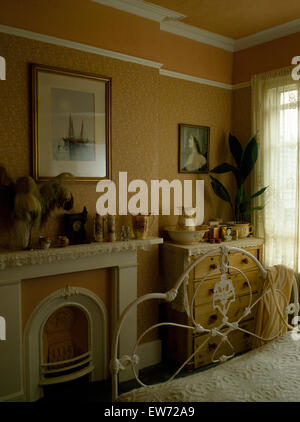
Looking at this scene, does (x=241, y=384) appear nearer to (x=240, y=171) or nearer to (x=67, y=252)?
(x=67, y=252)

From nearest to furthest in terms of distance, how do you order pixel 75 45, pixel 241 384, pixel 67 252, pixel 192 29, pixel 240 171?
pixel 241 384
pixel 67 252
pixel 75 45
pixel 192 29
pixel 240 171

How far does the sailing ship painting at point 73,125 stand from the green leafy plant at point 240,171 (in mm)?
1446

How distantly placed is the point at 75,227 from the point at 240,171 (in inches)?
74.6

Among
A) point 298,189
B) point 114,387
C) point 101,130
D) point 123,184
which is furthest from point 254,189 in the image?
point 114,387

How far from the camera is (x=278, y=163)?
147 inches

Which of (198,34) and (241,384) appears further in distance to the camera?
(198,34)

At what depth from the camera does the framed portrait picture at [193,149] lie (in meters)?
3.80

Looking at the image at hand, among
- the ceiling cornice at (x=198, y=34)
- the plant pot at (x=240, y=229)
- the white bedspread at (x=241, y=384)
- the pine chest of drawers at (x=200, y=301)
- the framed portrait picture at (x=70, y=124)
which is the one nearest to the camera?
the white bedspread at (x=241, y=384)

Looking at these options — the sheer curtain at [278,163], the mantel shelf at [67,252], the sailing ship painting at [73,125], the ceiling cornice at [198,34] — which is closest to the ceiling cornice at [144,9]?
the ceiling cornice at [198,34]

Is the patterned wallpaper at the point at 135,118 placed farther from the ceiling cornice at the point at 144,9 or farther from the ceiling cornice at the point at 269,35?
the ceiling cornice at the point at 269,35

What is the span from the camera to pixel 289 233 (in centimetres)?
369

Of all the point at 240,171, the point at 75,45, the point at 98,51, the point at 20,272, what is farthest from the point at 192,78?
the point at 20,272

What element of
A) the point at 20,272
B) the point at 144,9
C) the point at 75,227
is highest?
the point at 144,9

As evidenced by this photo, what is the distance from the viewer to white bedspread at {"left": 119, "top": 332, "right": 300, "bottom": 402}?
1.68m
